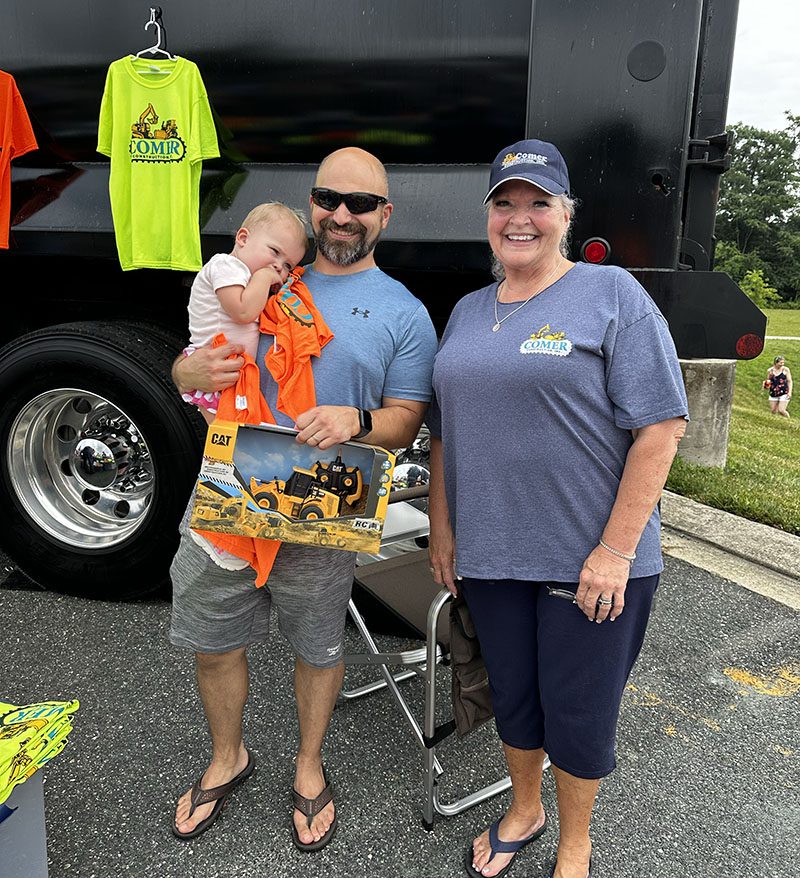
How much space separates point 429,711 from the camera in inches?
74.8

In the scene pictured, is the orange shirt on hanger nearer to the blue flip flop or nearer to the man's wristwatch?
the man's wristwatch

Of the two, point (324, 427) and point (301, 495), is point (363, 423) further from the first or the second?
point (301, 495)

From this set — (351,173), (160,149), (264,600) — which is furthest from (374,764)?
(160,149)

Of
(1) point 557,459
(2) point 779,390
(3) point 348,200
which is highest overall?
(3) point 348,200

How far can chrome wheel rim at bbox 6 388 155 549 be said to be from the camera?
3064 mm

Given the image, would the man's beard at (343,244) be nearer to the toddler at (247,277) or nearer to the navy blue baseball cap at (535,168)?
the toddler at (247,277)

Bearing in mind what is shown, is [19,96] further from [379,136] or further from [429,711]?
[429,711]

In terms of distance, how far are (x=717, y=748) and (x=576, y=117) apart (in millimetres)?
2065

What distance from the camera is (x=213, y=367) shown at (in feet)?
5.43

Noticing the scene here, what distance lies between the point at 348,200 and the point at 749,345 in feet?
5.07

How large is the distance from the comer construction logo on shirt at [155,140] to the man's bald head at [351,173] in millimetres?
1236

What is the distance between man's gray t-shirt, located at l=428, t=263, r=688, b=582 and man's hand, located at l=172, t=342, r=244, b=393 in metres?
0.46

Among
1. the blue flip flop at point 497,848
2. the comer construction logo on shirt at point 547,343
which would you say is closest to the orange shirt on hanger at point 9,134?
the comer construction logo on shirt at point 547,343

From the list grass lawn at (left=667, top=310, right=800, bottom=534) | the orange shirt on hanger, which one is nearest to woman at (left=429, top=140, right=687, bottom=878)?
the orange shirt on hanger
